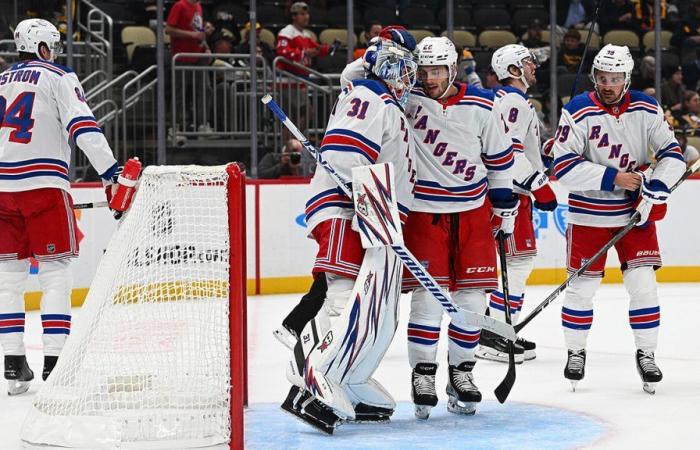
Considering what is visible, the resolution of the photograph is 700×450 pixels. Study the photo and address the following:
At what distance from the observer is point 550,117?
9000mm

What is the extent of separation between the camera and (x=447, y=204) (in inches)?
170

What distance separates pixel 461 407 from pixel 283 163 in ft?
14.5

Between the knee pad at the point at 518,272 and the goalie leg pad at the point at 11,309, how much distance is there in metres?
2.15

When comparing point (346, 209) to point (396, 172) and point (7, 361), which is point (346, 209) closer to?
point (396, 172)

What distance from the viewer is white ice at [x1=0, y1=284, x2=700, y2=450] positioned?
13.1ft

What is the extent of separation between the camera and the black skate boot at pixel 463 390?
14.2 feet

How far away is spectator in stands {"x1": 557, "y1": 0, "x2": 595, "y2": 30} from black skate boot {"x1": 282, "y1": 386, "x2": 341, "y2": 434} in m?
7.45

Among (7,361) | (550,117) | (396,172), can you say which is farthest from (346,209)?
(550,117)

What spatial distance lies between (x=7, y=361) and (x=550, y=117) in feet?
16.6

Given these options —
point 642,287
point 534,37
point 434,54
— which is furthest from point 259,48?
point 434,54

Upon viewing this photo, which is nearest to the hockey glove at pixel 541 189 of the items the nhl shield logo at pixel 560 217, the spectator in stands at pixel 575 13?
the nhl shield logo at pixel 560 217

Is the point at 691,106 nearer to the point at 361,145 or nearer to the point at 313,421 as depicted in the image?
the point at 361,145

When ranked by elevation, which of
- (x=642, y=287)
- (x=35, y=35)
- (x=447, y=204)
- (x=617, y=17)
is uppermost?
(x=617, y=17)

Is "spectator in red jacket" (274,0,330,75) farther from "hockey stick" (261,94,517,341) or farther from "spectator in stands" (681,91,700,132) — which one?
"hockey stick" (261,94,517,341)
